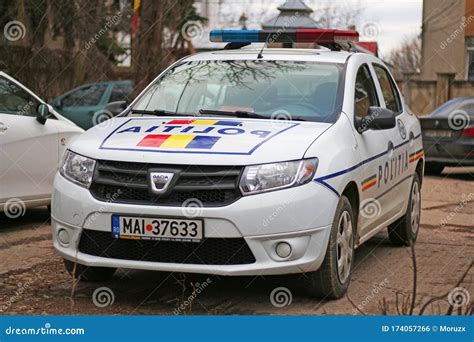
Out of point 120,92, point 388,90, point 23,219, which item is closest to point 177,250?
point 388,90

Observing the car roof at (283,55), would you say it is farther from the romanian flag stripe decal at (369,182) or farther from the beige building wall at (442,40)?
the beige building wall at (442,40)

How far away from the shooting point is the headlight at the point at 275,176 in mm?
5457

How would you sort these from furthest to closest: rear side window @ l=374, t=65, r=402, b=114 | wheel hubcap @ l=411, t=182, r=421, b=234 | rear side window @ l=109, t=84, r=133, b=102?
rear side window @ l=109, t=84, r=133, b=102
wheel hubcap @ l=411, t=182, r=421, b=234
rear side window @ l=374, t=65, r=402, b=114

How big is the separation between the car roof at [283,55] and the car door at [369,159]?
0.73 ft

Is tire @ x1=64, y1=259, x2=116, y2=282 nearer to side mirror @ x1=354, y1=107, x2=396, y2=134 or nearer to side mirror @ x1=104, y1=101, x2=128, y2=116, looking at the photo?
side mirror @ x1=104, y1=101, x2=128, y2=116

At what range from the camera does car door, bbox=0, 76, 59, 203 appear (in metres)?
8.50

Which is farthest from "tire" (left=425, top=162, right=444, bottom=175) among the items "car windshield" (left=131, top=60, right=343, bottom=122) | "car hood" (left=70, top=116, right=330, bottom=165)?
"car hood" (left=70, top=116, right=330, bottom=165)

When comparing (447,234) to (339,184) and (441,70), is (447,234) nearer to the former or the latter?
(339,184)

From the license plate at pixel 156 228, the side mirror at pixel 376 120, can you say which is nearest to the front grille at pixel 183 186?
the license plate at pixel 156 228

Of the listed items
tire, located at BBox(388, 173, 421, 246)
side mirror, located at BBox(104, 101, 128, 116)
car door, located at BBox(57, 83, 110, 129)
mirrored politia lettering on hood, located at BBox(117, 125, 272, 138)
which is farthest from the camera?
car door, located at BBox(57, 83, 110, 129)

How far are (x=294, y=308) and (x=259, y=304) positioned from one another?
258mm

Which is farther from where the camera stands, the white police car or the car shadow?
the car shadow

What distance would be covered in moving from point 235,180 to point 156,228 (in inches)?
22.0

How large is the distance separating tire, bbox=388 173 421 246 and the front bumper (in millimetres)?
2681
